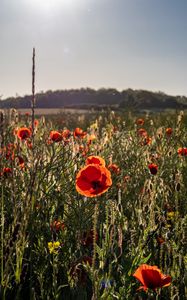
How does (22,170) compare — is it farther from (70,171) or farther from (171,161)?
(171,161)

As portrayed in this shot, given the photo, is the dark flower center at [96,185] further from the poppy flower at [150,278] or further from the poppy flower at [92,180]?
the poppy flower at [150,278]

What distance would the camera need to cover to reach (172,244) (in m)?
1.98

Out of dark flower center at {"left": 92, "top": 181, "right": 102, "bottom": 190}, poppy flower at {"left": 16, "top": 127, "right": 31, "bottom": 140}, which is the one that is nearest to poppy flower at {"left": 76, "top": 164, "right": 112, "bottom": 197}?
dark flower center at {"left": 92, "top": 181, "right": 102, "bottom": 190}

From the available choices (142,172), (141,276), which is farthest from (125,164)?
(141,276)

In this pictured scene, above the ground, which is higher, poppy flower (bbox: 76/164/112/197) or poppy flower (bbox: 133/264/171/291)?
poppy flower (bbox: 76/164/112/197)

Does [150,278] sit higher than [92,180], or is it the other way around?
[92,180]

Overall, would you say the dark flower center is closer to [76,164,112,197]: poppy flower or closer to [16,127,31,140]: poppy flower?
[76,164,112,197]: poppy flower

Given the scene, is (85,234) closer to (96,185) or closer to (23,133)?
(96,185)

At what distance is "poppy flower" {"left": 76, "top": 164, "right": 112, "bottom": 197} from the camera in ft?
5.32

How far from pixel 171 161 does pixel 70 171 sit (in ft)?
3.46

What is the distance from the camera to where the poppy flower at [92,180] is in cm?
162

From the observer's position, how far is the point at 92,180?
1.65 metres

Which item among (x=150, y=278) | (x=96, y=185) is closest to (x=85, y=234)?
(x=96, y=185)

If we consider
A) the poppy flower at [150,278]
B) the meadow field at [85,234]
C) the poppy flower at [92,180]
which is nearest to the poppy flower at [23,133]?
the meadow field at [85,234]
